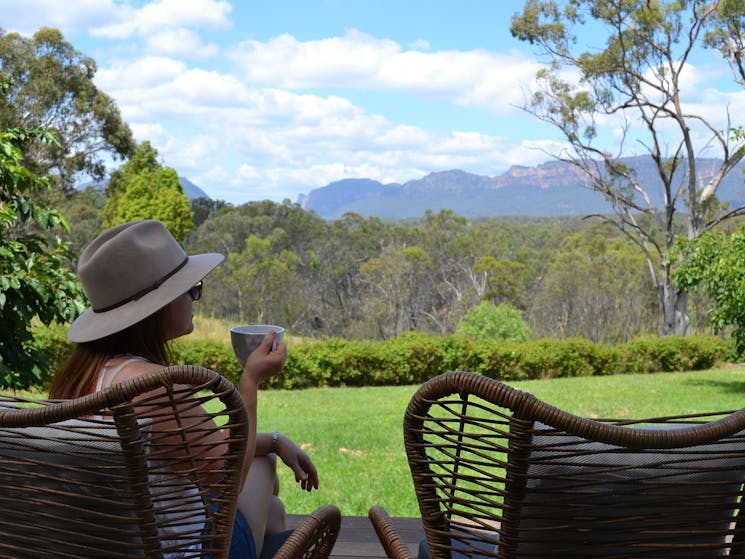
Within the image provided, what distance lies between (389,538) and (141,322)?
63cm

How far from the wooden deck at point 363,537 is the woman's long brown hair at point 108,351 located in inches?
44.4

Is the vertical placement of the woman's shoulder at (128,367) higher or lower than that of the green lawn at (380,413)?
higher

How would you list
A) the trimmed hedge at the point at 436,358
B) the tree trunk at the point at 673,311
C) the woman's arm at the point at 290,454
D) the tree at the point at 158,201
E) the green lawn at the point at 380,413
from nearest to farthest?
the woman's arm at the point at 290,454, the green lawn at the point at 380,413, the trimmed hedge at the point at 436,358, the tree trunk at the point at 673,311, the tree at the point at 158,201

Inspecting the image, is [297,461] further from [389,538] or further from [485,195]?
[485,195]

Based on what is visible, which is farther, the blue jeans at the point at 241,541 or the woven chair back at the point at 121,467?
the blue jeans at the point at 241,541

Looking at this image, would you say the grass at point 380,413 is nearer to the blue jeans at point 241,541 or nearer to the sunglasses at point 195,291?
the blue jeans at point 241,541

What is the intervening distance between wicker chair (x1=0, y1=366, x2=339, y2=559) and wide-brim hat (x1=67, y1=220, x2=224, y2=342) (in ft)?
1.00

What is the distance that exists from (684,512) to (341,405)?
8.14 m

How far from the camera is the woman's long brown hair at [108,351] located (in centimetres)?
151

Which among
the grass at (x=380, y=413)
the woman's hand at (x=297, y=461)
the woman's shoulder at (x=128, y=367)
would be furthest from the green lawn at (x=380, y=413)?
the woman's shoulder at (x=128, y=367)

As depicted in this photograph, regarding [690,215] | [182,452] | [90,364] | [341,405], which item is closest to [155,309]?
[90,364]

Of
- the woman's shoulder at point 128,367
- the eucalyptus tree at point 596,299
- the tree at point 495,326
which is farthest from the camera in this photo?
the eucalyptus tree at point 596,299

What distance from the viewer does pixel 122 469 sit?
1.18m

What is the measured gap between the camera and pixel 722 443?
1140mm
